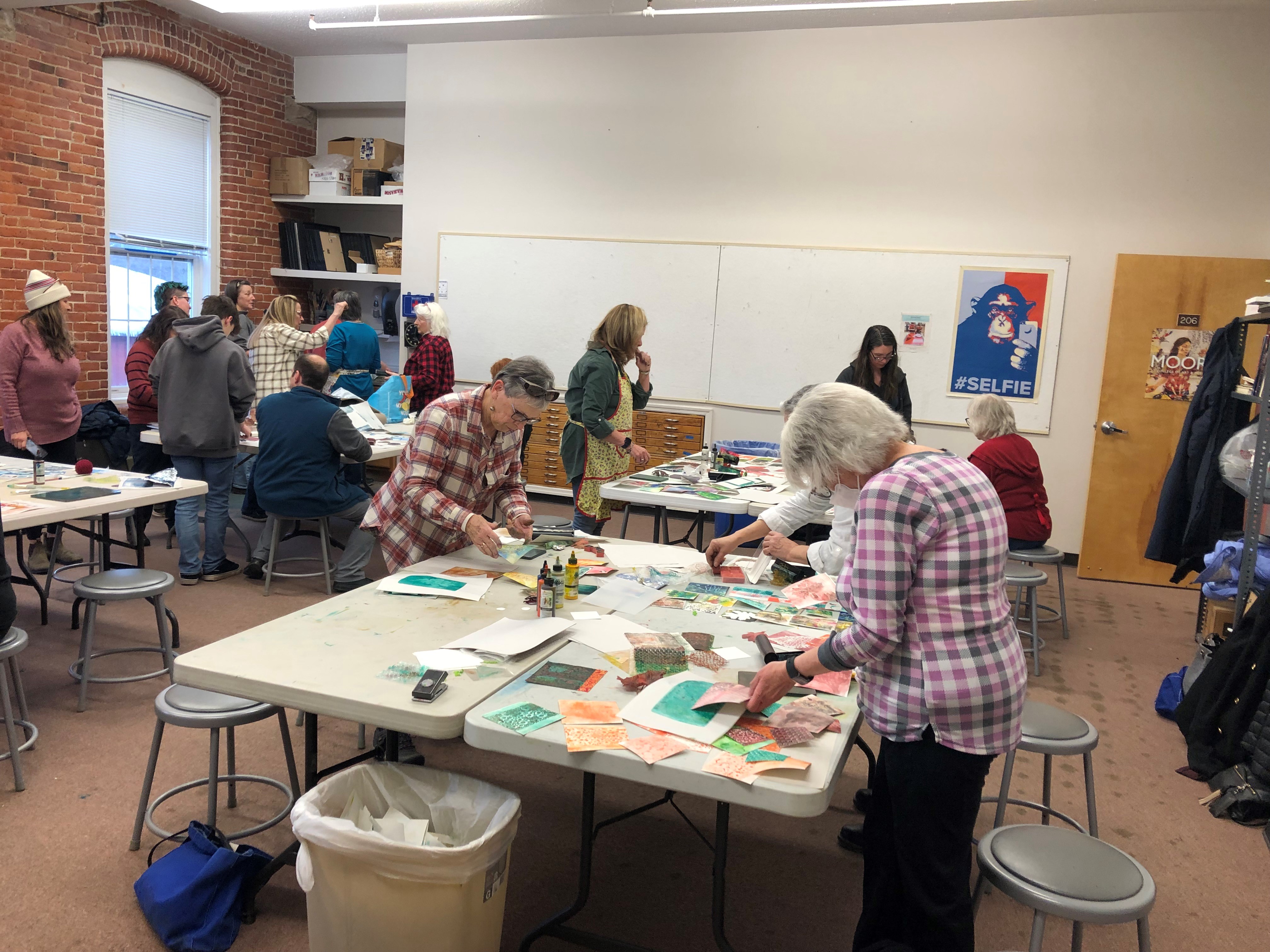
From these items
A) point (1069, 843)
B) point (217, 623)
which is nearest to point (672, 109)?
point (217, 623)

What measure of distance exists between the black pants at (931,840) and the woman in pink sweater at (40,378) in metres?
4.66

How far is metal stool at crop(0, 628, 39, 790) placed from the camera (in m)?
2.70

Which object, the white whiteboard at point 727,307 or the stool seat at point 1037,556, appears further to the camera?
the white whiteboard at point 727,307

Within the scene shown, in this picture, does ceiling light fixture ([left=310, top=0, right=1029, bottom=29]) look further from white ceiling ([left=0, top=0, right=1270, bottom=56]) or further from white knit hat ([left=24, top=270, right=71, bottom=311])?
white knit hat ([left=24, top=270, right=71, bottom=311])

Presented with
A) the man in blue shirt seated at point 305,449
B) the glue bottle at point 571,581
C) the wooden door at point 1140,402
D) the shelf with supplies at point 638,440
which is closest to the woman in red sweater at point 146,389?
the man in blue shirt seated at point 305,449

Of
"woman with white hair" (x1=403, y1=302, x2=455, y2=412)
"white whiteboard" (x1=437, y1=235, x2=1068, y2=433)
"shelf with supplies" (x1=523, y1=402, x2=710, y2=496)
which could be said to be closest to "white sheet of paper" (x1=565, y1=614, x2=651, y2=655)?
"woman with white hair" (x1=403, y1=302, x2=455, y2=412)

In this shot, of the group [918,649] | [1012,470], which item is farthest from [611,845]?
[1012,470]

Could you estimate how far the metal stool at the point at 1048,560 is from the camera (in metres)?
4.50

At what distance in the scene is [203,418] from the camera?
15.3ft

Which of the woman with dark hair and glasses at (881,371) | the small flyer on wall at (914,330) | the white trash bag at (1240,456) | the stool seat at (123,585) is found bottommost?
the stool seat at (123,585)

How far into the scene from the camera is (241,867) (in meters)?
2.20

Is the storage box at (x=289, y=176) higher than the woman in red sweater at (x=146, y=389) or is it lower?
higher

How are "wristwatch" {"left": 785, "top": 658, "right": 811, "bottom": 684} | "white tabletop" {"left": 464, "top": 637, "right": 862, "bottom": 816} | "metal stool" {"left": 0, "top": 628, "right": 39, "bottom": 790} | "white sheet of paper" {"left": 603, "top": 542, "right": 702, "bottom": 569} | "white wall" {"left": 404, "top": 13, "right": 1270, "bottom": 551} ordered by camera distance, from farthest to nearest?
"white wall" {"left": 404, "top": 13, "right": 1270, "bottom": 551} < "white sheet of paper" {"left": 603, "top": 542, "right": 702, "bottom": 569} < "metal stool" {"left": 0, "top": 628, "right": 39, "bottom": 790} < "wristwatch" {"left": 785, "top": 658, "right": 811, "bottom": 684} < "white tabletop" {"left": 464, "top": 637, "right": 862, "bottom": 816}

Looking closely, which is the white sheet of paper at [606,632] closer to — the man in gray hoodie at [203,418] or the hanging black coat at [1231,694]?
the hanging black coat at [1231,694]
